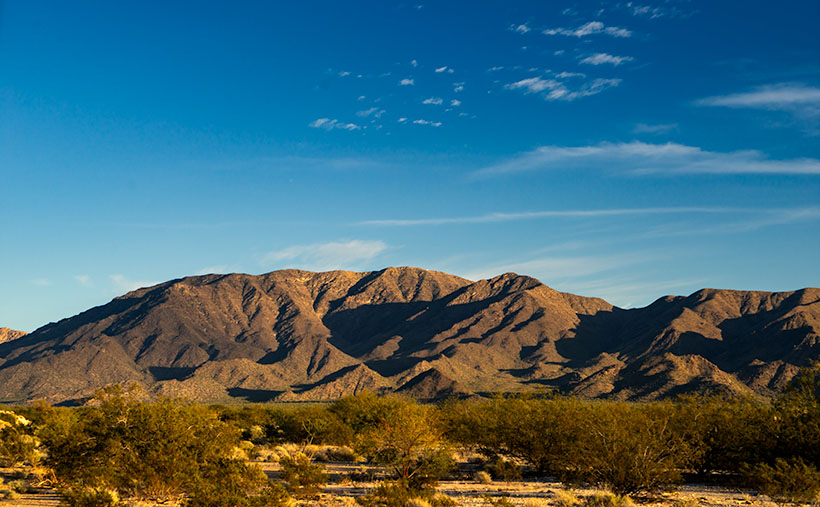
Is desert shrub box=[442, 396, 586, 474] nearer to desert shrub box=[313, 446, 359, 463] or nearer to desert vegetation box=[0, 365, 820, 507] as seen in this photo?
desert vegetation box=[0, 365, 820, 507]

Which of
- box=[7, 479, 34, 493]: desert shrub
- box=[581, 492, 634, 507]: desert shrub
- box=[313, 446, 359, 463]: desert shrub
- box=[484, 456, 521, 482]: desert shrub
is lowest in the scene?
box=[313, 446, 359, 463]: desert shrub

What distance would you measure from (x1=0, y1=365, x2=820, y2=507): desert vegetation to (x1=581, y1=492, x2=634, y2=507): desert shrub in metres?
0.06

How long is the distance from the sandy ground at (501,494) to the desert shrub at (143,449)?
987mm

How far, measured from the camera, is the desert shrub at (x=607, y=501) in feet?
67.8

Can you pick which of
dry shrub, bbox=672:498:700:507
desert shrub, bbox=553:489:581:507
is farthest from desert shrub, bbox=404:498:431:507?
dry shrub, bbox=672:498:700:507

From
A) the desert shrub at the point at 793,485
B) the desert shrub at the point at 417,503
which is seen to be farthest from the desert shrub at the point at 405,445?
the desert shrub at the point at 793,485

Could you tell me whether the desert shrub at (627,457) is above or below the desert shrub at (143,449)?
below

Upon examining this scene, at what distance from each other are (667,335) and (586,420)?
159 meters

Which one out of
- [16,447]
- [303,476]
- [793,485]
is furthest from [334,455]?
[793,485]

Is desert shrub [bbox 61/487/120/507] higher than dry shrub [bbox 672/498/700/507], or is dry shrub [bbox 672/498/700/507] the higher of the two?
desert shrub [bbox 61/487/120/507]

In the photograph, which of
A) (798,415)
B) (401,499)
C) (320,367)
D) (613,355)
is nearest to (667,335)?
(613,355)

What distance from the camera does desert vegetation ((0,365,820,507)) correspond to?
68.8 feet

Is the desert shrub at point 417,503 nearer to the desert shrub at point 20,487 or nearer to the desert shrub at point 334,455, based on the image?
the desert shrub at point 20,487

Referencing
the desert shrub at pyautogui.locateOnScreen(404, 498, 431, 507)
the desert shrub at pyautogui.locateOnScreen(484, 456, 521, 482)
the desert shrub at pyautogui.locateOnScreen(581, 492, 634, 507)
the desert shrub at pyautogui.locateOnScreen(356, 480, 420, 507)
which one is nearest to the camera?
the desert shrub at pyautogui.locateOnScreen(404, 498, 431, 507)
